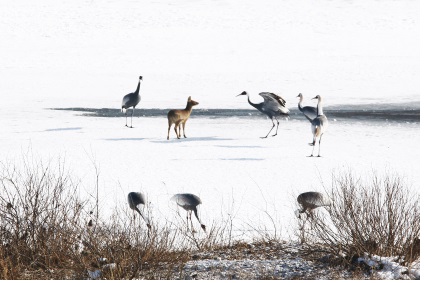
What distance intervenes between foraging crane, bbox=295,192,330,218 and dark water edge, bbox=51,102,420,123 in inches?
356

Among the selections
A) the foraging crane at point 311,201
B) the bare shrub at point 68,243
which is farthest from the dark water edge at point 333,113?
the bare shrub at point 68,243

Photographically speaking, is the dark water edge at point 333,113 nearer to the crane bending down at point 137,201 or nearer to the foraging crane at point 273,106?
the foraging crane at point 273,106

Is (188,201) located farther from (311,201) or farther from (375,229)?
(375,229)

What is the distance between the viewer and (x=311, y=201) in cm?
759

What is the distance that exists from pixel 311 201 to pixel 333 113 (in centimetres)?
1013

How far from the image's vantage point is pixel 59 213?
6.98m

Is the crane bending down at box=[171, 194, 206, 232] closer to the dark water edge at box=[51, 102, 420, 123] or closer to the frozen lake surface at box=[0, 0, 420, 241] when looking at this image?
the frozen lake surface at box=[0, 0, 420, 241]

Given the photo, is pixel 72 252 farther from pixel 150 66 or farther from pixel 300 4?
pixel 300 4

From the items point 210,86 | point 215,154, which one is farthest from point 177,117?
point 210,86

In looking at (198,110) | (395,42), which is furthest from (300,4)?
(198,110)

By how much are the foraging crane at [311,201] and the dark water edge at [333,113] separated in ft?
29.7

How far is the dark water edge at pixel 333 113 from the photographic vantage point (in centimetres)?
1678

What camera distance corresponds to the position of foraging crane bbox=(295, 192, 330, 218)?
750 centimetres

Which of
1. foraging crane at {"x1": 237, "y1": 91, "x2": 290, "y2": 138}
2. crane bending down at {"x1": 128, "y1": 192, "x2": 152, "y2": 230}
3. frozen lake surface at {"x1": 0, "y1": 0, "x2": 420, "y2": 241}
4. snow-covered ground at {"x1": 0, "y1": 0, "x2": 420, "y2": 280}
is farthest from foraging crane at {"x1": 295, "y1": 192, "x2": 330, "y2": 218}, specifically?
foraging crane at {"x1": 237, "y1": 91, "x2": 290, "y2": 138}
